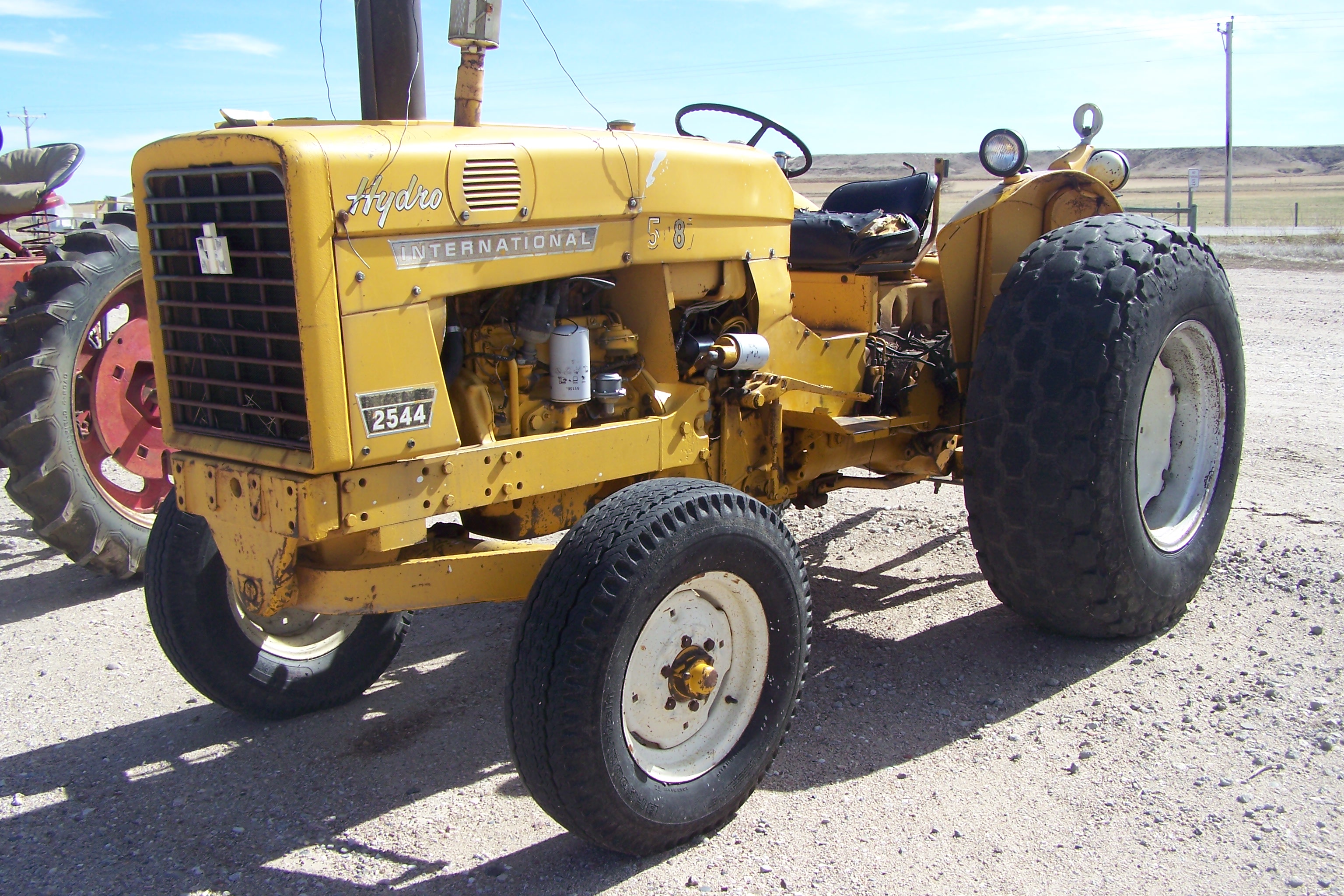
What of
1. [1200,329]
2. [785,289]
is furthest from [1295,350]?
[785,289]

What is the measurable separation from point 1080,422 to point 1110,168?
173 cm

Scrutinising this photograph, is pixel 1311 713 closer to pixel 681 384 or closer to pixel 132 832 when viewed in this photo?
pixel 681 384

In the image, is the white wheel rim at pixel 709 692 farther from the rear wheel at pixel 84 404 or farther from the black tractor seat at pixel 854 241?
the rear wheel at pixel 84 404

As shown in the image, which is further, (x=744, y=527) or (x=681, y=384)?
(x=681, y=384)

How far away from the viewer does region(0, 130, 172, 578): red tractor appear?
5.41m

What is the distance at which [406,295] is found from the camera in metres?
2.96

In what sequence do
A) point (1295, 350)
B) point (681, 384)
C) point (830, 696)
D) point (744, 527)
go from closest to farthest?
point (744, 527), point (681, 384), point (830, 696), point (1295, 350)

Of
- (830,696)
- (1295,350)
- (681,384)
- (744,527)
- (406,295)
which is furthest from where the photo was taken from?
(1295,350)

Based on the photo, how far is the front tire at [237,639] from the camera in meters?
3.73

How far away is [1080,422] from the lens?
398cm

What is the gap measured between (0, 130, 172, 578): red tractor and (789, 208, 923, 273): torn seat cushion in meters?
3.07

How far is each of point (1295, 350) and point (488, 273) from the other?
10433mm

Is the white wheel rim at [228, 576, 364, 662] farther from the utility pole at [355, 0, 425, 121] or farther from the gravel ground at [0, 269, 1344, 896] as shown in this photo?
the utility pole at [355, 0, 425, 121]

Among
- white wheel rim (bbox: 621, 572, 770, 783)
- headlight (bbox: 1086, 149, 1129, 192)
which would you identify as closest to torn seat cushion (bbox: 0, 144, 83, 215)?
white wheel rim (bbox: 621, 572, 770, 783)
